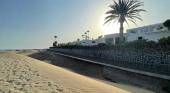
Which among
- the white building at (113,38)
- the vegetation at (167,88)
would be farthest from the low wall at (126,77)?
the white building at (113,38)

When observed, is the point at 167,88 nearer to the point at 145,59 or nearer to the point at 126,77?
the point at 126,77

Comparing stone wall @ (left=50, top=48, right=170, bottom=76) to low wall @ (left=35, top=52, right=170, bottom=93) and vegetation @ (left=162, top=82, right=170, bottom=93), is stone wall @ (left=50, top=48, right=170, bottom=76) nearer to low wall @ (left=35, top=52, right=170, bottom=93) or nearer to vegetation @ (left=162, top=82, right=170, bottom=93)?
low wall @ (left=35, top=52, right=170, bottom=93)

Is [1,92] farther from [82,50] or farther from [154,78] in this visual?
[82,50]

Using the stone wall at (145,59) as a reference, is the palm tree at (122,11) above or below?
above

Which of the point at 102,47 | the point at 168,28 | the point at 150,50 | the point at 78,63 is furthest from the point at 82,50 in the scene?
the point at 150,50

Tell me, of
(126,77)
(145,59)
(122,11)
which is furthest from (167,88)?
(122,11)

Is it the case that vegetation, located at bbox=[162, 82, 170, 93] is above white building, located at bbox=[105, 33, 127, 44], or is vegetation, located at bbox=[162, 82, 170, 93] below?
below

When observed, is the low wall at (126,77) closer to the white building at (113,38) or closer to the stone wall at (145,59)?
the stone wall at (145,59)

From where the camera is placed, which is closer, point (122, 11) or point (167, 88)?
point (167, 88)

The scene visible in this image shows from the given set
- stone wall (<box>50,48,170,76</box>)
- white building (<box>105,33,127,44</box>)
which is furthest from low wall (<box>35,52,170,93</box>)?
white building (<box>105,33,127,44</box>)

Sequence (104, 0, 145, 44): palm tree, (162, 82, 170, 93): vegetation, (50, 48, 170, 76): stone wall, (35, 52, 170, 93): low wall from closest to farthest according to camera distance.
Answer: (162, 82, 170, 93): vegetation → (35, 52, 170, 93): low wall → (50, 48, 170, 76): stone wall → (104, 0, 145, 44): palm tree

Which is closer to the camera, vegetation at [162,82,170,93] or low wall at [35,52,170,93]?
vegetation at [162,82,170,93]

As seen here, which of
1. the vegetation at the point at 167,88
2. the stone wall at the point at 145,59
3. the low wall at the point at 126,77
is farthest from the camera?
the stone wall at the point at 145,59

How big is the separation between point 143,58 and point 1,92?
13494 mm
